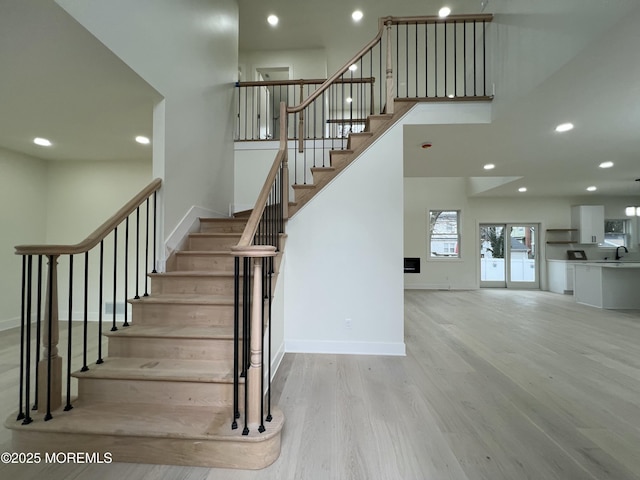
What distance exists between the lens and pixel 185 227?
281 centimetres

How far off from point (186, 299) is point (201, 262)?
52 centimetres

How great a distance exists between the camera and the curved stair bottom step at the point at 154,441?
138 centimetres

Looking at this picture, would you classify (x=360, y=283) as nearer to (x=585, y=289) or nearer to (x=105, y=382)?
(x=105, y=382)

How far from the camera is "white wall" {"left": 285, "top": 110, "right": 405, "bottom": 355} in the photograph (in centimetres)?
282

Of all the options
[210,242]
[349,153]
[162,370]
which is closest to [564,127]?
[349,153]

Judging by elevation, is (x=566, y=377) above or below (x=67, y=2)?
below

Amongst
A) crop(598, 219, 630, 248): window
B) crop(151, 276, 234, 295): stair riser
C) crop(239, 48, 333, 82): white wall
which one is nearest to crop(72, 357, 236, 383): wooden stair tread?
crop(151, 276, 234, 295): stair riser

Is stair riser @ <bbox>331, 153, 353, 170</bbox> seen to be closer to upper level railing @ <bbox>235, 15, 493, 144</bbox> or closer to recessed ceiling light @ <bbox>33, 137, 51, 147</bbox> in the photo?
upper level railing @ <bbox>235, 15, 493, 144</bbox>

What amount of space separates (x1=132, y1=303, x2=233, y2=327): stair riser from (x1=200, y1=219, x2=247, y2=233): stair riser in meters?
1.14

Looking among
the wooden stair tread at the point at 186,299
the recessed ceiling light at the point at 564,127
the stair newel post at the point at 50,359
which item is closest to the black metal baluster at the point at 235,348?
the wooden stair tread at the point at 186,299

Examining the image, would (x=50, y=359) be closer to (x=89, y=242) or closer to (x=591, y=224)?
(x=89, y=242)

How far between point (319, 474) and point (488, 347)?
258 centimetres

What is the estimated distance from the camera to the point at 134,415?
1529 millimetres

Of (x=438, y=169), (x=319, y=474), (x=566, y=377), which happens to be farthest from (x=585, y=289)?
(x=319, y=474)
